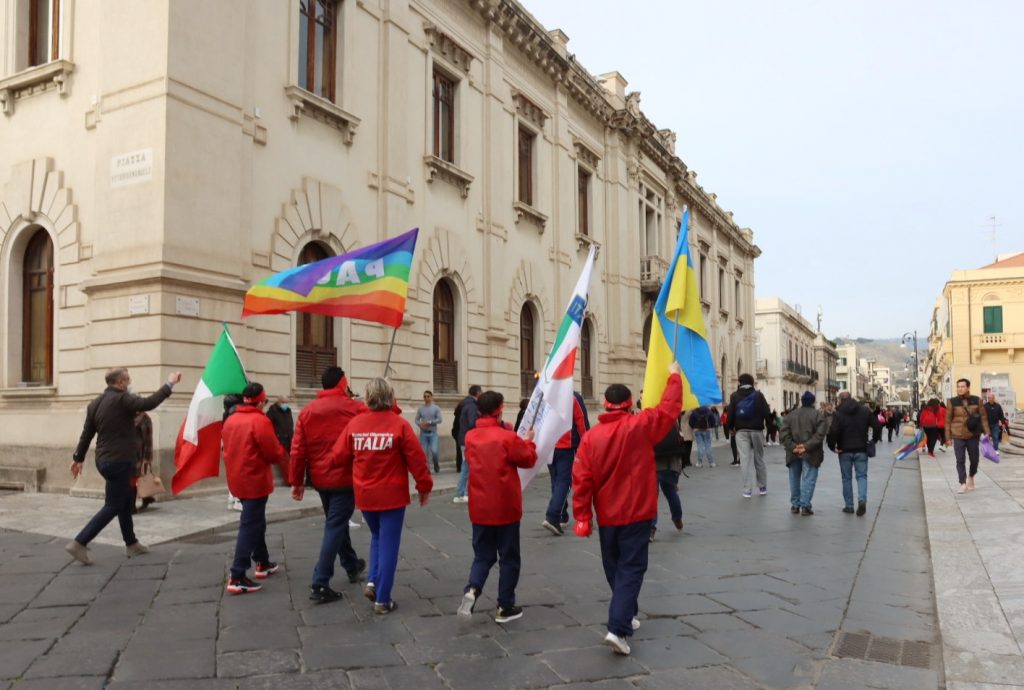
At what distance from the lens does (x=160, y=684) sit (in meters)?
4.24

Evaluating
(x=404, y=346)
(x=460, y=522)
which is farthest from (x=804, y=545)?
(x=404, y=346)

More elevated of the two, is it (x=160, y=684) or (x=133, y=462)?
(x=133, y=462)

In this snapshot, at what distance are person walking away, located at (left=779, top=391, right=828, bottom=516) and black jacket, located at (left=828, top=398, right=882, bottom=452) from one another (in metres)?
0.16

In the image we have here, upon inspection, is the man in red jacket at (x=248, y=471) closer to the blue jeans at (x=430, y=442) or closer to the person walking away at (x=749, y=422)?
the person walking away at (x=749, y=422)

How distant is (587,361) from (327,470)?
18711 millimetres

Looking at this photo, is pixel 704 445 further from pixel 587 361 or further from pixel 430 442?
pixel 430 442

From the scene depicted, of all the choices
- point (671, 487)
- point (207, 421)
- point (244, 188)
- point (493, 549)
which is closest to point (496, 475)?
point (493, 549)

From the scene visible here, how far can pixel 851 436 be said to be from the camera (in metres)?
10.1

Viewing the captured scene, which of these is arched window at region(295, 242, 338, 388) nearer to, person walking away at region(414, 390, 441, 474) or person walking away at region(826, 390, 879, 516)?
person walking away at region(414, 390, 441, 474)

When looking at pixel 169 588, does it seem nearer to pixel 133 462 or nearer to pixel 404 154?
pixel 133 462

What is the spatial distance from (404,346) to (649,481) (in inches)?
437

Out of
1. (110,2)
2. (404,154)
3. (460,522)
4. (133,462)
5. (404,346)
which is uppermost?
(110,2)

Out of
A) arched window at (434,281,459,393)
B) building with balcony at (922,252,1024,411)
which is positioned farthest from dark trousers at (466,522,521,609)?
building with balcony at (922,252,1024,411)

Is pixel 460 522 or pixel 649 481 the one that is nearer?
pixel 649 481
